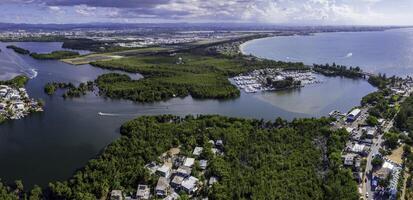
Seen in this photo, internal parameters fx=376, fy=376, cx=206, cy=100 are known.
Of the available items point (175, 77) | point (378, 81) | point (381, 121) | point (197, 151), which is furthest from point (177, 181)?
point (378, 81)

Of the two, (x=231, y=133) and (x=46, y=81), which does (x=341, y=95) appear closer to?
(x=231, y=133)

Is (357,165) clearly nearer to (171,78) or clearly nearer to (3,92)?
(171,78)

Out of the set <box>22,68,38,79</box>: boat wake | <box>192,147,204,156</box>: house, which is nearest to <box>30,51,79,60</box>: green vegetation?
<box>22,68,38,79</box>: boat wake

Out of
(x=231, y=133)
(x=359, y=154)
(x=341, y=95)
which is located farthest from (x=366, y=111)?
(x=231, y=133)

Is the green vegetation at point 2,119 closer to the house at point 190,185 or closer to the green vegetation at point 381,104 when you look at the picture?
the house at point 190,185

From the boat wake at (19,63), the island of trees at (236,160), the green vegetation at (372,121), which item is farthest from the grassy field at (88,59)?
the green vegetation at (372,121)
